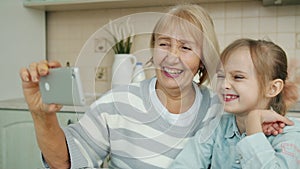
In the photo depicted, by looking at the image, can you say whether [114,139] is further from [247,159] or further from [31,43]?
[31,43]

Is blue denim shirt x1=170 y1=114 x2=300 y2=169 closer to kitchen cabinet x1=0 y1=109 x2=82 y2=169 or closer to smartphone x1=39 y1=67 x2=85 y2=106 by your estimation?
smartphone x1=39 y1=67 x2=85 y2=106

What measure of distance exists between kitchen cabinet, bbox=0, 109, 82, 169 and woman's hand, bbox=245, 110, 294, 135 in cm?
121

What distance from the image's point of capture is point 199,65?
74 centimetres

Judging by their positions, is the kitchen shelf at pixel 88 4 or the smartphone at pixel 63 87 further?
the kitchen shelf at pixel 88 4

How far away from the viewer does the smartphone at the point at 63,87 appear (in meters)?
0.54

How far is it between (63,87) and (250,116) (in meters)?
0.42

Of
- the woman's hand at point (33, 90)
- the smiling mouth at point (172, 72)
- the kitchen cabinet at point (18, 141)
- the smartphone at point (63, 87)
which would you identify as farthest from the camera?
the kitchen cabinet at point (18, 141)

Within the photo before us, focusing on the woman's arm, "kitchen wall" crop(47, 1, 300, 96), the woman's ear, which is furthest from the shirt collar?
"kitchen wall" crop(47, 1, 300, 96)

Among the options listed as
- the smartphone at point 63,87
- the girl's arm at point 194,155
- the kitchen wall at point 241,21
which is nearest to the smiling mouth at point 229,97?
the girl's arm at point 194,155

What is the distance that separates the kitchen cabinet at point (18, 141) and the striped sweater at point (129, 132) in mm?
931

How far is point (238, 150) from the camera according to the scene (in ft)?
2.47

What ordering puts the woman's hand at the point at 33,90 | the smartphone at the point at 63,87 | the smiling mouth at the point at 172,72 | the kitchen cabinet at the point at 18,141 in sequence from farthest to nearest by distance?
the kitchen cabinet at the point at 18,141
the smiling mouth at the point at 172,72
the woman's hand at the point at 33,90
the smartphone at the point at 63,87

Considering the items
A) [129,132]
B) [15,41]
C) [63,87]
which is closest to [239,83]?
[129,132]

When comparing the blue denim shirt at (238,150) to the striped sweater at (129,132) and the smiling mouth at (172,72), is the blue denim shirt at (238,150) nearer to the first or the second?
the striped sweater at (129,132)
